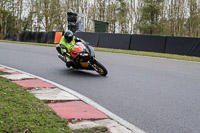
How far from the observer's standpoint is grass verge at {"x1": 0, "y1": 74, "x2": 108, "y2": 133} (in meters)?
3.29

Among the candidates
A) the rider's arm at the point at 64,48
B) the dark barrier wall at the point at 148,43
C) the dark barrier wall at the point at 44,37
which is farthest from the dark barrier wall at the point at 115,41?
the rider's arm at the point at 64,48

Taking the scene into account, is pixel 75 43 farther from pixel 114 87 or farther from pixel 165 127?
pixel 165 127

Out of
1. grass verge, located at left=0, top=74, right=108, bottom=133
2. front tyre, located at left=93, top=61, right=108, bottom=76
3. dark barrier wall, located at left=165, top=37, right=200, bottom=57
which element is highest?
dark barrier wall, located at left=165, top=37, right=200, bottom=57

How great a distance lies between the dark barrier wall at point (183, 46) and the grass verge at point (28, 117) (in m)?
13.9

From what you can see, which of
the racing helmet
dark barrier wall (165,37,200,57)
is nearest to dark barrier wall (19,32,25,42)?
dark barrier wall (165,37,200,57)

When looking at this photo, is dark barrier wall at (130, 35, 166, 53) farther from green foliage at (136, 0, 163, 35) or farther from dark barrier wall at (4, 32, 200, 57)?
green foliage at (136, 0, 163, 35)

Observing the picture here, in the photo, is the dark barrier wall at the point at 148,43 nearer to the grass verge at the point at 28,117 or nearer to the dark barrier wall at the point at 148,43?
the dark barrier wall at the point at 148,43

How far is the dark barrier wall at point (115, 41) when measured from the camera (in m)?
20.9

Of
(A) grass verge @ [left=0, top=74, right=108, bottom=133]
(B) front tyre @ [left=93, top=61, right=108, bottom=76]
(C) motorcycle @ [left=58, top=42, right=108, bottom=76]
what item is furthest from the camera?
(B) front tyre @ [left=93, top=61, right=108, bottom=76]

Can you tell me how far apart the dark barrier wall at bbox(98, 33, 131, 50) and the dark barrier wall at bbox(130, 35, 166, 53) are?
2.00ft

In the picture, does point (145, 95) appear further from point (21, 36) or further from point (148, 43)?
point (21, 36)

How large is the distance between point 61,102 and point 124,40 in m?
16.6

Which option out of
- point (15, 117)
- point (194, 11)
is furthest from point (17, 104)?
point (194, 11)

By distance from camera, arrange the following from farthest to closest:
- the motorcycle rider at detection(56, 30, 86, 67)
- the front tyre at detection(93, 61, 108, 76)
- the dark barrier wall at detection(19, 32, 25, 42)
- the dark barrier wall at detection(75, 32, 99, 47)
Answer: the dark barrier wall at detection(19, 32, 25, 42) < the dark barrier wall at detection(75, 32, 99, 47) < the motorcycle rider at detection(56, 30, 86, 67) < the front tyre at detection(93, 61, 108, 76)
